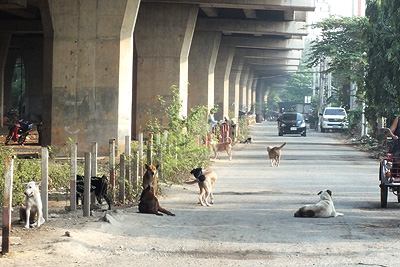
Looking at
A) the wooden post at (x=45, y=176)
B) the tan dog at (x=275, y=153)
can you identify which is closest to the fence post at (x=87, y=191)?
the wooden post at (x=45, y=176)

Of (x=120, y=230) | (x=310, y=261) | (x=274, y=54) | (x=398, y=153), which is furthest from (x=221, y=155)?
(x=274, y=54)

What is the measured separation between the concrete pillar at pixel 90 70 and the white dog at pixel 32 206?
1365 cm

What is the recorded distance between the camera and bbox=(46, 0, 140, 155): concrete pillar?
24.9 m

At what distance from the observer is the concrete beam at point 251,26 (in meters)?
47.1

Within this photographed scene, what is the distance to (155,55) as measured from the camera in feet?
116

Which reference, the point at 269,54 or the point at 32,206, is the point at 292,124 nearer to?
the point at 269,54

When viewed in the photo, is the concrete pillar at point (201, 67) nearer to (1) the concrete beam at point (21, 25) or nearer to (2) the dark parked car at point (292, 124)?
(1) the concrete beam at point (21, 25)

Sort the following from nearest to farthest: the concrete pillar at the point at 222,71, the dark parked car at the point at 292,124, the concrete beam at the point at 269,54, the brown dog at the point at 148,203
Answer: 1. the brown dog at the point at 148,203
2. the dark parked car at the point at 292,124
3. the concrete pillar at the point at 222,71
4. the concrete beam at the point at 269,54

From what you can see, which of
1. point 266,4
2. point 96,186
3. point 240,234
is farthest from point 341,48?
point 240,234

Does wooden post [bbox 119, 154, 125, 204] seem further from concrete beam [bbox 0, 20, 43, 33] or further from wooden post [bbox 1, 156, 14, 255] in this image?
concrete beam [bbox 0, 20, 43, 33]

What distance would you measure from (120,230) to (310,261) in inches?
130

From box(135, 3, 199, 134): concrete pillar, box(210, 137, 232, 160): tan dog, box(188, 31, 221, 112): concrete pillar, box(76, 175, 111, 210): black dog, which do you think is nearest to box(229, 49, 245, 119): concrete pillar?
box(188, 31, 221, 112): concrete pillar

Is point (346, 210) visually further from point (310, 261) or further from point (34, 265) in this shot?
point (34, 265)

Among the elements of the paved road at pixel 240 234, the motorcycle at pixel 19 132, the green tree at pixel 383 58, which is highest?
the green tree at pixel 383 58
